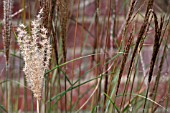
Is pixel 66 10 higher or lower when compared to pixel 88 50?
higher

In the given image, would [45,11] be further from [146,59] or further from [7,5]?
[146,59]

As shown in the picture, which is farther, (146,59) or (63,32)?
(146,59)

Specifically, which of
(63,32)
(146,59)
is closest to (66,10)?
(63,32)

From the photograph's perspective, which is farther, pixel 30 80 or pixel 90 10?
pixel 90 10

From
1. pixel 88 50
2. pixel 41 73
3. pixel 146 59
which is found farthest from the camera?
pixel 146 59

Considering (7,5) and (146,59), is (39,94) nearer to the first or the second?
(7,5)

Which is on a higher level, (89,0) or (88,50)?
(89,0)

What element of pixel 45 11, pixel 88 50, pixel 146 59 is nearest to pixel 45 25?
pixel 45 11

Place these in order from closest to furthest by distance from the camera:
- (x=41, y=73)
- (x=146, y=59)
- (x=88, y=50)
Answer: (x=41, y=73) → (x=88, y=50) → (x=146, y=59)

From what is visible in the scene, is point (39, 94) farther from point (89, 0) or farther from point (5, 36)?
point (89, 0)
